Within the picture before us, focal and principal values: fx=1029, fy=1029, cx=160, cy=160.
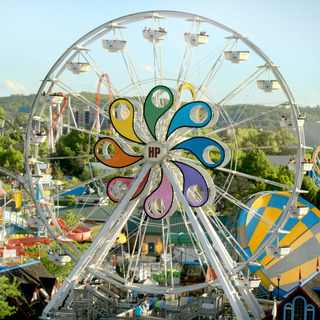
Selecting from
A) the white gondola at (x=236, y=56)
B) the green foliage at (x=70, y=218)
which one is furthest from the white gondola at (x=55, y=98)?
the green foliage at (x=70, y=218)

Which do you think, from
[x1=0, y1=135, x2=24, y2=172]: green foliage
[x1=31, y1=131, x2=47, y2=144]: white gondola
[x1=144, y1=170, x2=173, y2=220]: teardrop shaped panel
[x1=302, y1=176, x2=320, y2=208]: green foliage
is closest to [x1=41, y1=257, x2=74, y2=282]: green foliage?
[x1=31, y1=131, x2=47, y2=144]: white gondola

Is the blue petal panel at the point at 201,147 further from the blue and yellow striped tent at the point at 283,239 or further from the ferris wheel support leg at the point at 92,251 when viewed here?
the blue and yellow striped tent at the point at 283,239

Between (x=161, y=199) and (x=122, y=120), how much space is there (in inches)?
110

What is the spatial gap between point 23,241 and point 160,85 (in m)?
17.7

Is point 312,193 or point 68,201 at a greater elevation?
point 312,193

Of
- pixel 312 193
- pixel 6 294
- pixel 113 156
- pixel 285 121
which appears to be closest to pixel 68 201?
pixel 312 193

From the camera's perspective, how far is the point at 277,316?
3011cm

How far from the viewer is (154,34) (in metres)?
34.5

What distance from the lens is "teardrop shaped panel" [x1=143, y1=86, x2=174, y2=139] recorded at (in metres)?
32.1

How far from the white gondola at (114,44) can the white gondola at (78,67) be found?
2.95 ft

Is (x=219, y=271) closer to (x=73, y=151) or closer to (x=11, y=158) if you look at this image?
(x=11, y=158)

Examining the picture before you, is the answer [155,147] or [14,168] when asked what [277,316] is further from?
[14,168]

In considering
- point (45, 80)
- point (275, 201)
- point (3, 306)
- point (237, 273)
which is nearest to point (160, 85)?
point (45, 80)

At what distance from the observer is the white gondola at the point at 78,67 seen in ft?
112
